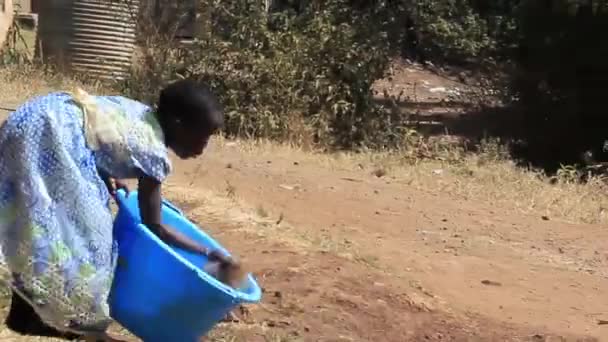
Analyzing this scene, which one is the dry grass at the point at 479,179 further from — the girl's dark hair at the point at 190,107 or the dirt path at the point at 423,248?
the girl's dark hair at the point at 190,107

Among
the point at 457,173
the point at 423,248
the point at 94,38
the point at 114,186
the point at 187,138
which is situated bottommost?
the point at 457,173

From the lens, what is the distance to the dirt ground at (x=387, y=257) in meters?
4.62

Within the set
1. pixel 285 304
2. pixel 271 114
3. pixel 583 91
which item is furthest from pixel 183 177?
pixel 583 91

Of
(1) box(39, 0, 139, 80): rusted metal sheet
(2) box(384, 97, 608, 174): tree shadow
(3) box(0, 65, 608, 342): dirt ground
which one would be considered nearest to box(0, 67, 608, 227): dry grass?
(3) box(0, 65, 608, 342): dirt ground

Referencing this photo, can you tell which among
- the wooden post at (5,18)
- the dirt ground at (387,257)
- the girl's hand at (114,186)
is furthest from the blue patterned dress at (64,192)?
the wooden post at (5,18)

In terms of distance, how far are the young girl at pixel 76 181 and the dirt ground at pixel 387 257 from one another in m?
0.84

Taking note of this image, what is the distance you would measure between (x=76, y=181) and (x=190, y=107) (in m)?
0.38

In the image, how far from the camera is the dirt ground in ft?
15.1

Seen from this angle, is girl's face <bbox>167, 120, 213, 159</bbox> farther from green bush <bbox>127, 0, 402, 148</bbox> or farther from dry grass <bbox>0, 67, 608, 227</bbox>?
green bush <bbox>127, 0, 402, 148</bbox>

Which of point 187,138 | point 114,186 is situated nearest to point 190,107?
point 187,138

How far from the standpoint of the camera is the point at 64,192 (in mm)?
3082

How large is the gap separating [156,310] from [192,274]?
0.21m

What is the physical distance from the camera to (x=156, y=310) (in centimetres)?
323

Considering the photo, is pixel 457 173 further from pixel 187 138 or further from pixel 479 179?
pixel 187 138
